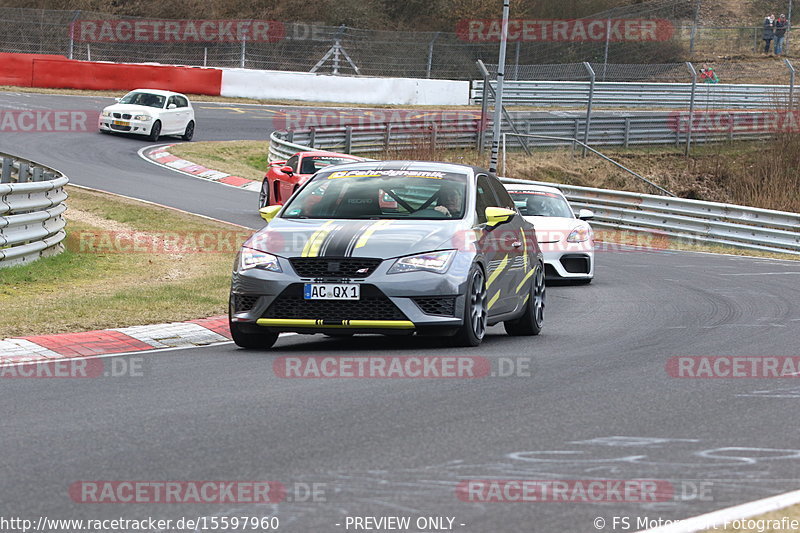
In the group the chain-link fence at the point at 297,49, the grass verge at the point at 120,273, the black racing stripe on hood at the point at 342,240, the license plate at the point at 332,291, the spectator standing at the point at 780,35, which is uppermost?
the spectator standing at the point at 780,35

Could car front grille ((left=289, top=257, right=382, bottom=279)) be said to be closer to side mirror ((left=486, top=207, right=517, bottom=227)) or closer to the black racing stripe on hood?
the black racing stripe on hood

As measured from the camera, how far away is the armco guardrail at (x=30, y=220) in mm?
15570

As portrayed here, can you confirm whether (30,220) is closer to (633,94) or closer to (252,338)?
(252,338)

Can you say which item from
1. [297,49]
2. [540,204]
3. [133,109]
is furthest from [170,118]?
[540,204]

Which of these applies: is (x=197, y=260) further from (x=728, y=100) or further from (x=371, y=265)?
(x=728, y=100)

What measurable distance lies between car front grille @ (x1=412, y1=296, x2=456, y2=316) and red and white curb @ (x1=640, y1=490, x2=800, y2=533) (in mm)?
4735

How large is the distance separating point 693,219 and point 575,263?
11.6 meters

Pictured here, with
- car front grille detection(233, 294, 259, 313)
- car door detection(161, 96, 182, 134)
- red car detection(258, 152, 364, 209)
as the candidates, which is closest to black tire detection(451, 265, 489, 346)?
car front grille detection(233, 294, 259, 313)

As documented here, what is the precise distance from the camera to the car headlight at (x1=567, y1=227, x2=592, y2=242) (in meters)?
18.9

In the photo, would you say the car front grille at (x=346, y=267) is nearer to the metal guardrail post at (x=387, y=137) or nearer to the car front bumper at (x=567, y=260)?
the car front bumper at (x=567, y=260)

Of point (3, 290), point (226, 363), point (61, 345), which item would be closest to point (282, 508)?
point (226, 363)

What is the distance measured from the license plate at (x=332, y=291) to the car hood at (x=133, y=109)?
28186mm

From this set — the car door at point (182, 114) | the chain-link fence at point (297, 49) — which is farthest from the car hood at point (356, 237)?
the chain-link fence at point (297, 49)

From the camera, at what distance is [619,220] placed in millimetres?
31125
